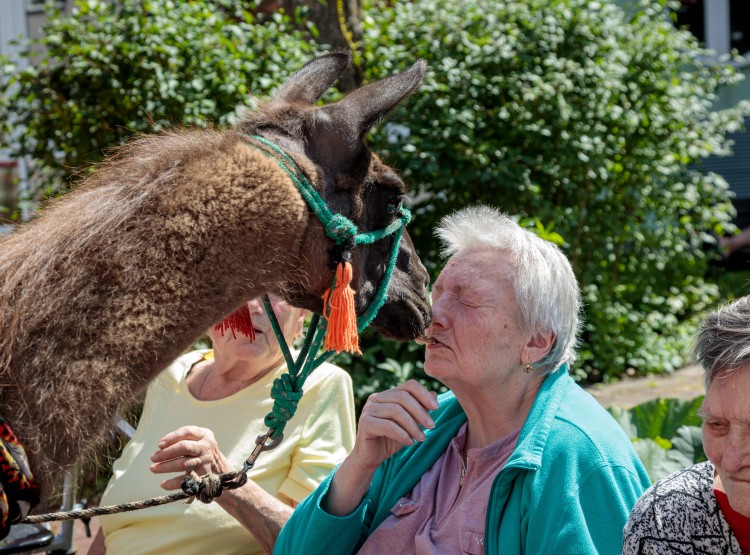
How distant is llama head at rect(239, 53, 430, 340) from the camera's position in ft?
8.34

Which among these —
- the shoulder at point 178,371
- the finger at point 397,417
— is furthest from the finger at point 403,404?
the shoulder at point 178,371

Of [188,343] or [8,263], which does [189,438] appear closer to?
[188,343]

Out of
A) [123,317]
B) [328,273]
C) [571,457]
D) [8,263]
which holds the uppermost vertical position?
[8,263]

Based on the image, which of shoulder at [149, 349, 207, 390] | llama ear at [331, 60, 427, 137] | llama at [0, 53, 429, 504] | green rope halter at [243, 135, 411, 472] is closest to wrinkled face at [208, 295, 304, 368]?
shoulder at [149, 349, 207, 390]

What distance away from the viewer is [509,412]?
2.83m

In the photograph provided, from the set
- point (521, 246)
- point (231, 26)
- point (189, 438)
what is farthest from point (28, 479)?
point (231, 26)

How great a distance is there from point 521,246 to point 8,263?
59.6 inches

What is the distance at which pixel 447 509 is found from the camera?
2.74m

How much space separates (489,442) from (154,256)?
1.23 metres

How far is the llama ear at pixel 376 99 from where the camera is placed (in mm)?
2535

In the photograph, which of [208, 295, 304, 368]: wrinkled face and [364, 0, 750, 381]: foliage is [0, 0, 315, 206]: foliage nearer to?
[364, 0, 750, 381]: foliage

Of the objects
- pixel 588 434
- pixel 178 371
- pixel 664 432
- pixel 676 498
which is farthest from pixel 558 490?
pixel 664 432

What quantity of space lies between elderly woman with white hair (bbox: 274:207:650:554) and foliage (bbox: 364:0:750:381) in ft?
9.59

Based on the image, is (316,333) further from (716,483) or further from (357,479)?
(716,483)
